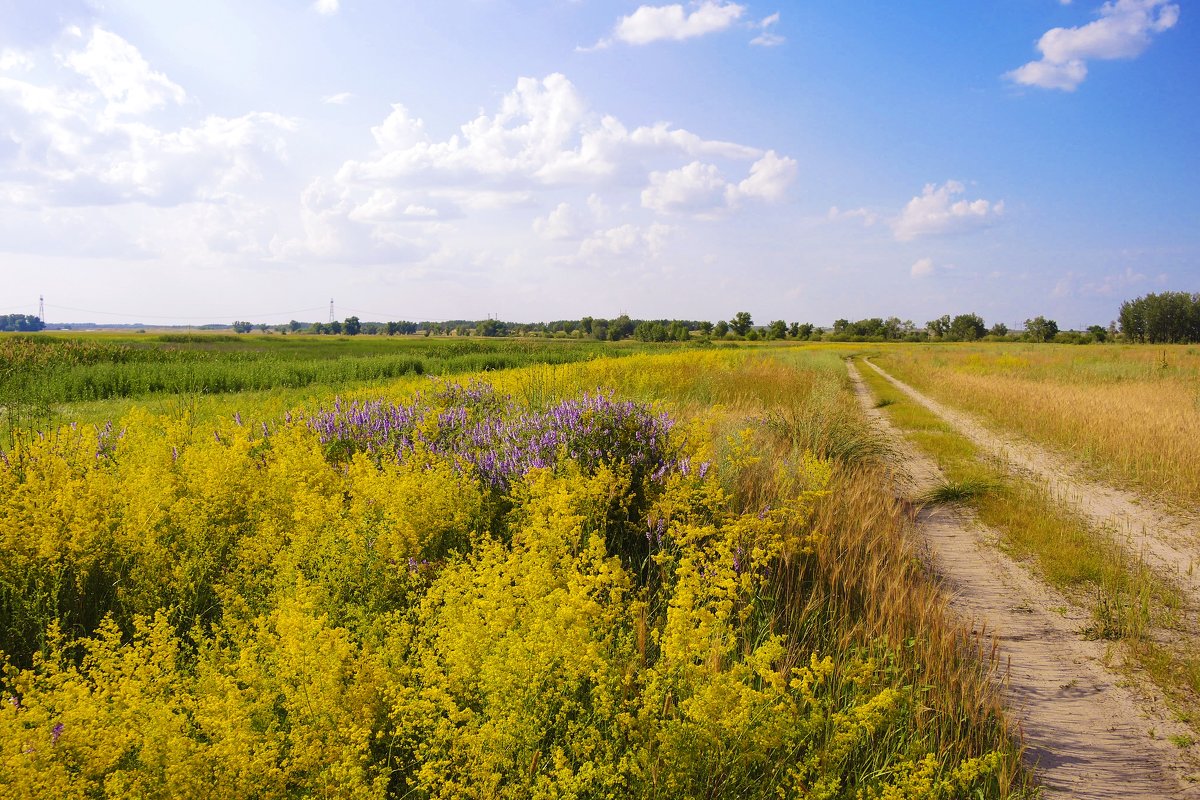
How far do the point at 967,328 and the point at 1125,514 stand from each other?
123416 mm

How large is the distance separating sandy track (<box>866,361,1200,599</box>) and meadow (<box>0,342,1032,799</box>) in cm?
275

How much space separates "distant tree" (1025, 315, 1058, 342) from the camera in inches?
3664

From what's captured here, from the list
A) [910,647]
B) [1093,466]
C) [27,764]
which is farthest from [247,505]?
Answer: [1093,466]

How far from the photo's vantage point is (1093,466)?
10078mm

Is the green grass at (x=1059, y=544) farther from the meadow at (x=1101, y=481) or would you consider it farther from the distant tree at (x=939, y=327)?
the distant tree at (x=939, y=327)

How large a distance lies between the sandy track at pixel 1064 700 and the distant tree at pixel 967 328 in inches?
4728

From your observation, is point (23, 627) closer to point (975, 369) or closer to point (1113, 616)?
point (1113, 616)

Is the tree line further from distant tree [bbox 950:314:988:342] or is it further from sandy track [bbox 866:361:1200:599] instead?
sandy track [bbox 866:361:1200:599]

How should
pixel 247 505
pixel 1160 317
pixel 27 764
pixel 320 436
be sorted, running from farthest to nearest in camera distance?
pixel 1160 317
pixel 320 436
pixel 247 505
pixel 27 764

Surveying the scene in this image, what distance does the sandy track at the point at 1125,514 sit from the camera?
6.28 metres

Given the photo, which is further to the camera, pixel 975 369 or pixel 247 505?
pixel 975 369

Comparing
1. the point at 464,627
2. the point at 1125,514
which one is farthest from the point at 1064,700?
the point at 1125,514

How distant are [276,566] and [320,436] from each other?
9.34 ft

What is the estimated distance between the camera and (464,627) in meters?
2.42
